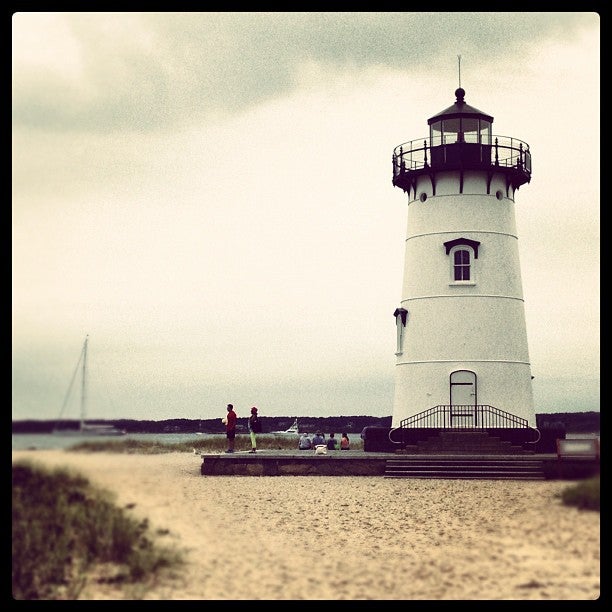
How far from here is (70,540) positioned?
11.2 meters

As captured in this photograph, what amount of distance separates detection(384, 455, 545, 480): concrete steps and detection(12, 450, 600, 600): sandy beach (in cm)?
632

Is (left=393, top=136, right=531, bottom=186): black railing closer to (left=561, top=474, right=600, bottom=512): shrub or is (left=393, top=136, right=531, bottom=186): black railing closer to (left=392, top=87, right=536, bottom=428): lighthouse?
(left=392, top=87, right=536, bottom=428): lighthouse

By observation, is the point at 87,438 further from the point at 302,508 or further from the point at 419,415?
the point at 419,415

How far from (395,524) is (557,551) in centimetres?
596

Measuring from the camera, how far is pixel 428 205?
96.9 feet

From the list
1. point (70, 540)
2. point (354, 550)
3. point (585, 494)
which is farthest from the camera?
point (354, 550)

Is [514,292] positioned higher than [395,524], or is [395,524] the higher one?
[514,292]

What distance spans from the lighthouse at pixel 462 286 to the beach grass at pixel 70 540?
18.0m

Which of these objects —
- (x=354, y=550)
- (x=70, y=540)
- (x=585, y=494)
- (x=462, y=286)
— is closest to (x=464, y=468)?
(x=462, y=286)

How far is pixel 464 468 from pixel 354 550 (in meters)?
10.1

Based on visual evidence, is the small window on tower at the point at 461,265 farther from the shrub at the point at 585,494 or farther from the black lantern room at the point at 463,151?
the shrub at the point at 585,494

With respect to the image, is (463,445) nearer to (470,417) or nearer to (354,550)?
(470,417)
